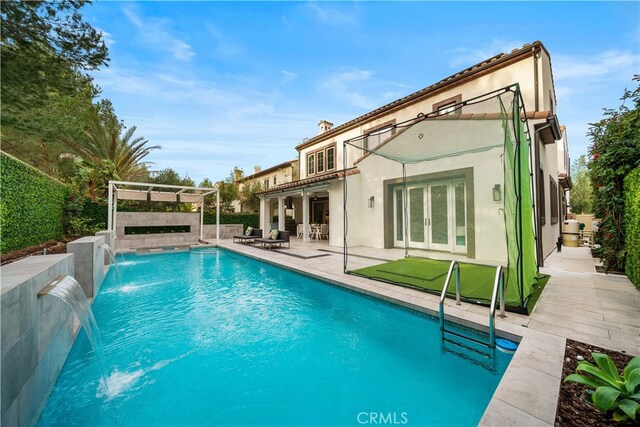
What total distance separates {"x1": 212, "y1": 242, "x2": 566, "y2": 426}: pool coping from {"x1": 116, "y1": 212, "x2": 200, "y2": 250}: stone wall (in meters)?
13.2

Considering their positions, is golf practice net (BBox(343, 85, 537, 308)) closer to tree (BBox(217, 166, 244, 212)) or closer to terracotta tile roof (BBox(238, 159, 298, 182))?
terracotta tile roof (BBox(238, 159, 298, 182))

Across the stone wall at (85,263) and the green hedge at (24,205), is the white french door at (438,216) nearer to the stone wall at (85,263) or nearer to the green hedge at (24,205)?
the stone wall at (85,263)

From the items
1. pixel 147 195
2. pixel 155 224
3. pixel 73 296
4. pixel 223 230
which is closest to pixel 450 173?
pixel 73 296

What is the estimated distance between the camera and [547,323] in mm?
3418

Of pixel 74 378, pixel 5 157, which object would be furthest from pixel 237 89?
pixel 74 378

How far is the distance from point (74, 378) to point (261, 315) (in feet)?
8.08

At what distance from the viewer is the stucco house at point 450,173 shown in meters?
7.14

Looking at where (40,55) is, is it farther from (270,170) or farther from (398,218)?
(270,170)

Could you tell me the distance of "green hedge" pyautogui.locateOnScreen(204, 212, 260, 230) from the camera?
16938mm

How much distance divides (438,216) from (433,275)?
359cm

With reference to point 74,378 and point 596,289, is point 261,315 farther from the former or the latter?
point 596,289

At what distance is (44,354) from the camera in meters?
2.40

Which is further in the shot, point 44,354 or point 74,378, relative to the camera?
point 74,378

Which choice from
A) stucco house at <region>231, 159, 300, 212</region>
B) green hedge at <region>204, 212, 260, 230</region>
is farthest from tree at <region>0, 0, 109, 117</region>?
stucco house at <region>231, 159, 300, 212</region>
